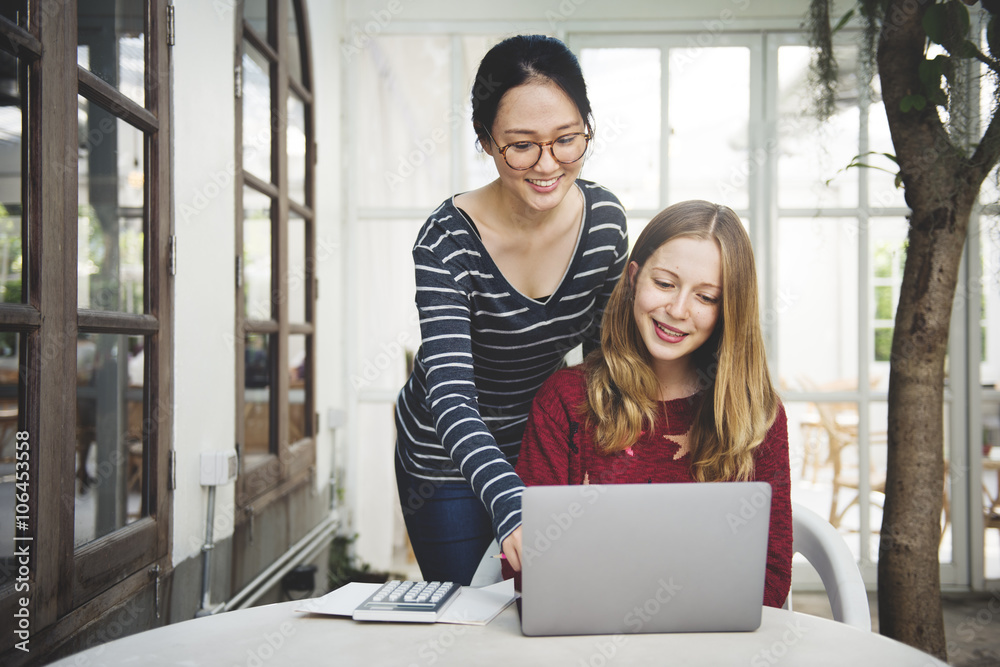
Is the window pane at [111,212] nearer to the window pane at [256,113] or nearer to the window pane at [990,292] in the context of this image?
the window pane at [256,113]

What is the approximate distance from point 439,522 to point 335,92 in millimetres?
2414

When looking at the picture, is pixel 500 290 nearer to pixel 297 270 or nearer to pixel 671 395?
pixel 671 395

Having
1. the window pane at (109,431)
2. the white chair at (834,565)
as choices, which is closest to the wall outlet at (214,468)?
the window pane at (109,431)

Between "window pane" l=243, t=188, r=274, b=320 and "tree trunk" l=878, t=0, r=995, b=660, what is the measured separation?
1.72 meters

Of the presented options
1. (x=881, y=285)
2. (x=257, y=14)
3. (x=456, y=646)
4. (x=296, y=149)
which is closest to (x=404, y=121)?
(x=296, y=149)

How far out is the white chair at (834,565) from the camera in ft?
3.93

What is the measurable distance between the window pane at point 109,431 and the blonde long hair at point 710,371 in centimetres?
102

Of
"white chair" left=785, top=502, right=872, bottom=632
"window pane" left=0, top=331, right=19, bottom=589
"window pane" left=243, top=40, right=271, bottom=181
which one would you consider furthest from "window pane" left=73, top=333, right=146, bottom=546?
"white chair" left=785, top=502, right=872, bottom=632

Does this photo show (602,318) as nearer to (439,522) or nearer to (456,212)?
(456,212)

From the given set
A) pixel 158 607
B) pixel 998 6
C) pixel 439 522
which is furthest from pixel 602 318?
pixel 158 607

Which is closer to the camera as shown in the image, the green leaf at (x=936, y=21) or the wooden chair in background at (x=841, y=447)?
the green leaf at (x=936, y=21)

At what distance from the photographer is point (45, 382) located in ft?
3.95

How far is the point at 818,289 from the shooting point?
3.46 m

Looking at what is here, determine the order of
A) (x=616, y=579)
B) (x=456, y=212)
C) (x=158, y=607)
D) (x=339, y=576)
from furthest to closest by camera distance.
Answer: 1. (x=339, y=576)
2. (x=158, y=607)
3. (x=456, y=212)
4. (x=616, y=579)
